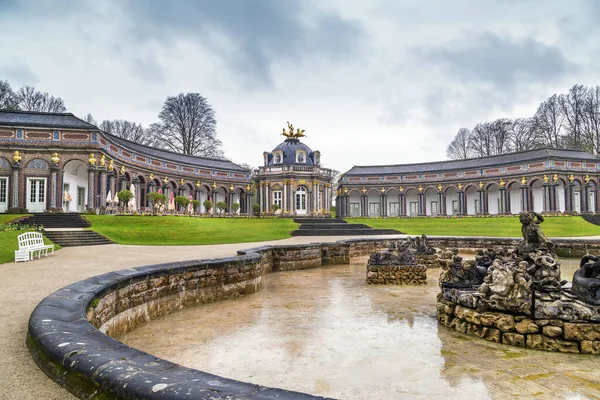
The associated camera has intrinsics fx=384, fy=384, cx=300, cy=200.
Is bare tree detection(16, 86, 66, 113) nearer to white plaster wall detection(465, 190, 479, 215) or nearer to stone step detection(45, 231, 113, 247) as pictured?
stone step detection(45, 231, 113, 247)

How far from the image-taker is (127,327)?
6.02m

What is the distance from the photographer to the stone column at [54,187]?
27.7 meters

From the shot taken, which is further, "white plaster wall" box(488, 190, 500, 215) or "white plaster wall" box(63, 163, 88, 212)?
"white plaster wall" box(488, 190, 500, 215)

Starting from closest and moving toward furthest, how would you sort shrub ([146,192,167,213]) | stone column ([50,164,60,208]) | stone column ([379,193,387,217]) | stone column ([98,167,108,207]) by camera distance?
stone column ([50,164,60,208])
stone column ([98,167,108,207])
shrub ([146,192,167,213])
stone column ([379,193,387,217])

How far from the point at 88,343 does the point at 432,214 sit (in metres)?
52.9

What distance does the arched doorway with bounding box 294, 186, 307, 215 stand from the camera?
44.0 meters

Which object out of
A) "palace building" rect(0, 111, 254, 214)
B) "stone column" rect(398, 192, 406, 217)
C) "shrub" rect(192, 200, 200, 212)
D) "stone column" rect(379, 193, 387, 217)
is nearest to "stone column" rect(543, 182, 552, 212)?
"stone column" rect(398, 192, 406, 217)

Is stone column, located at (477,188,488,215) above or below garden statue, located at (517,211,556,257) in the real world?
above

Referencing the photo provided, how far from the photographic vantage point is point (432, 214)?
51.9 meters

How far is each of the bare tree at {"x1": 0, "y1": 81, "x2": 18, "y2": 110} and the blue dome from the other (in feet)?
90.8

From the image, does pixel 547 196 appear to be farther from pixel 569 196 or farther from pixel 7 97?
pixel 7 97

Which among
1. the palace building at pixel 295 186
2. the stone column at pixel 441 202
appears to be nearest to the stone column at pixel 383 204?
the stone column at pixel 441 202

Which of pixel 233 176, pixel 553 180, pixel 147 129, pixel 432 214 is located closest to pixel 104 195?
pixel 233 176

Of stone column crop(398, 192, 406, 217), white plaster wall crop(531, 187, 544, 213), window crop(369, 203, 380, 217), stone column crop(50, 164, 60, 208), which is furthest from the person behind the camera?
window crop(369, 203, 380, 217)
